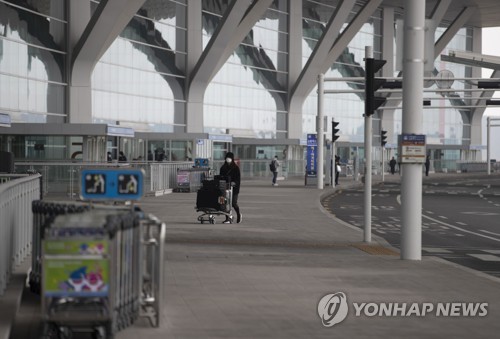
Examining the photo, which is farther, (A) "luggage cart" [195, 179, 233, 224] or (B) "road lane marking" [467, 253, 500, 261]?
(A) "luggage cart" [195, 179, 233, 224]

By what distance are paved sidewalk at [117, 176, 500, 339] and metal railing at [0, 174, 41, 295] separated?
180 cm

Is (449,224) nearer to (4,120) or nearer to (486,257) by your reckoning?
(486,257)

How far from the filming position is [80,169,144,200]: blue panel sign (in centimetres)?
1094

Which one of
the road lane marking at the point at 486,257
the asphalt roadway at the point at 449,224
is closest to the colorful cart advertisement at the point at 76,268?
the asphalt roadway at the point at 449,224

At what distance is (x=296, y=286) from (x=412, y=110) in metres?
5.47

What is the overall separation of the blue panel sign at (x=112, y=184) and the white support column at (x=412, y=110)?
27.4 feet

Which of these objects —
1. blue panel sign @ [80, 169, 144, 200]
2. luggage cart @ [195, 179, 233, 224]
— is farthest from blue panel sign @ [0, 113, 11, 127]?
blue panel sign @ [80, 169, 144, 200]

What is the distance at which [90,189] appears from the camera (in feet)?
36.2

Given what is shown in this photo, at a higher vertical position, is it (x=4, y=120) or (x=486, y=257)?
(x=4, y=120)

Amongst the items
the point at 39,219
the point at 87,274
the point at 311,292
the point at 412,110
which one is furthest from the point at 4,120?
the point at 87,274

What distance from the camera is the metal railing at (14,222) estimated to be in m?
11.5

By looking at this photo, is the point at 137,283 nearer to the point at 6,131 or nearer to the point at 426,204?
the point at 426,204

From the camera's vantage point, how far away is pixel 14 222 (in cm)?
1287

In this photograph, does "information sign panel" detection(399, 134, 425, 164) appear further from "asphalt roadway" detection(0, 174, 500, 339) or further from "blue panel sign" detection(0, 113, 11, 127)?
"blue panel sign" detection(0, 113, 11, 127)
